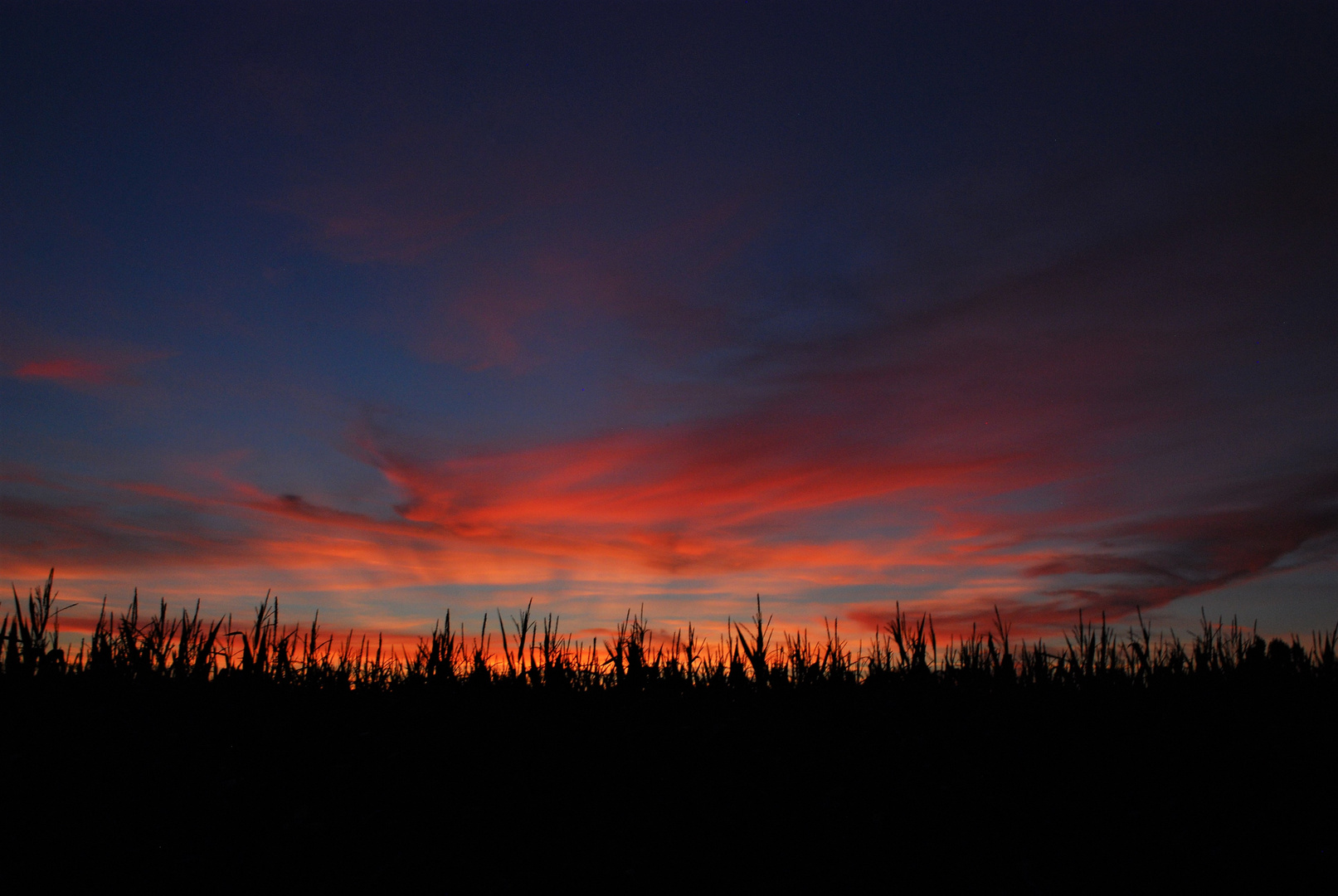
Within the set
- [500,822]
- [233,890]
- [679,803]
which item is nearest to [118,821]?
[233,890]

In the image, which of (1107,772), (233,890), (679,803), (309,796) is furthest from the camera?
(1107,772)

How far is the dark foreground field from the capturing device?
22.3 ft

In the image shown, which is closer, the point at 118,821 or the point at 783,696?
the point at 118,821

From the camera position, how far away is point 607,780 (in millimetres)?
8086

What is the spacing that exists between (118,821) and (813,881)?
18.7 feet

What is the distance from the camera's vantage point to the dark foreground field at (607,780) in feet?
22.3

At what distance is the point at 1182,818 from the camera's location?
26.3 ft

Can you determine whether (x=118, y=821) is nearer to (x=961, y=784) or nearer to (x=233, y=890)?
(x=233, y=890)

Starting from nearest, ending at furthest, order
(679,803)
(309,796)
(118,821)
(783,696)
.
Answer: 1. (118,821)
2. (309,796)
3. (679,803)
4. (783,696)

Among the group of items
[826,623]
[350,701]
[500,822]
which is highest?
[826,623]

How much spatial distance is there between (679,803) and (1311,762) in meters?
7.05

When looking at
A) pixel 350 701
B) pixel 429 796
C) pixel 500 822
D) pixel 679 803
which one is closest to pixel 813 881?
pixel 679 803

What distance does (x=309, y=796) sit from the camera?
7.23 m

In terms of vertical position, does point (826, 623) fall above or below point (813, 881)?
above
